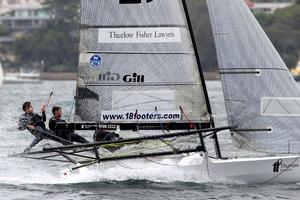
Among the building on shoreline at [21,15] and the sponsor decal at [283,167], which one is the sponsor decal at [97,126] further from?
the building on shoreline at [21,15]

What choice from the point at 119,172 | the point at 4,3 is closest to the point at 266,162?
the point at 119,172

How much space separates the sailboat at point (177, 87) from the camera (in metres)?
16.7

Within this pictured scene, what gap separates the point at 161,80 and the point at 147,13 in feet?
3.29

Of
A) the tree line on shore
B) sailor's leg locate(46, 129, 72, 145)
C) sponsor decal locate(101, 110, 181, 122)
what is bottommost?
sailor's leg locate(46, 129, 72, 145)

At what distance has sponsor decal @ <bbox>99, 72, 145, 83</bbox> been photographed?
17062 mm

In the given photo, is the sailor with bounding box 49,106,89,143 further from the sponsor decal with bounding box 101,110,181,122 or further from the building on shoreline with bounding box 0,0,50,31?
the building on shoreline with bounding box 0,0,50,31

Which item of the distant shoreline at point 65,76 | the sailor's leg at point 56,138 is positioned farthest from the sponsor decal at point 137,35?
the distant shoreline at point 65,76

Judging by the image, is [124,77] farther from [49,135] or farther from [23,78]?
[23,78]

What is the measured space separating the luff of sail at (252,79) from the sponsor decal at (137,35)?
71 centimetres

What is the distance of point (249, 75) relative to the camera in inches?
659

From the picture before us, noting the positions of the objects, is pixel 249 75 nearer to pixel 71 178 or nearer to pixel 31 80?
pixel 71 178

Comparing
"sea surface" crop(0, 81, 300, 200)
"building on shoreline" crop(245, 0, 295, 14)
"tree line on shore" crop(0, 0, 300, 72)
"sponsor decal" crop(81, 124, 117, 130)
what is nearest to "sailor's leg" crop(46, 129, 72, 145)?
"sponsor decal" crop(81, 124, 117, 130)

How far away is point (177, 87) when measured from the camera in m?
17.0

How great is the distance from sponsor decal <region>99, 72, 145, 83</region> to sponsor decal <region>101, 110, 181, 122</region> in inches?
18.6
